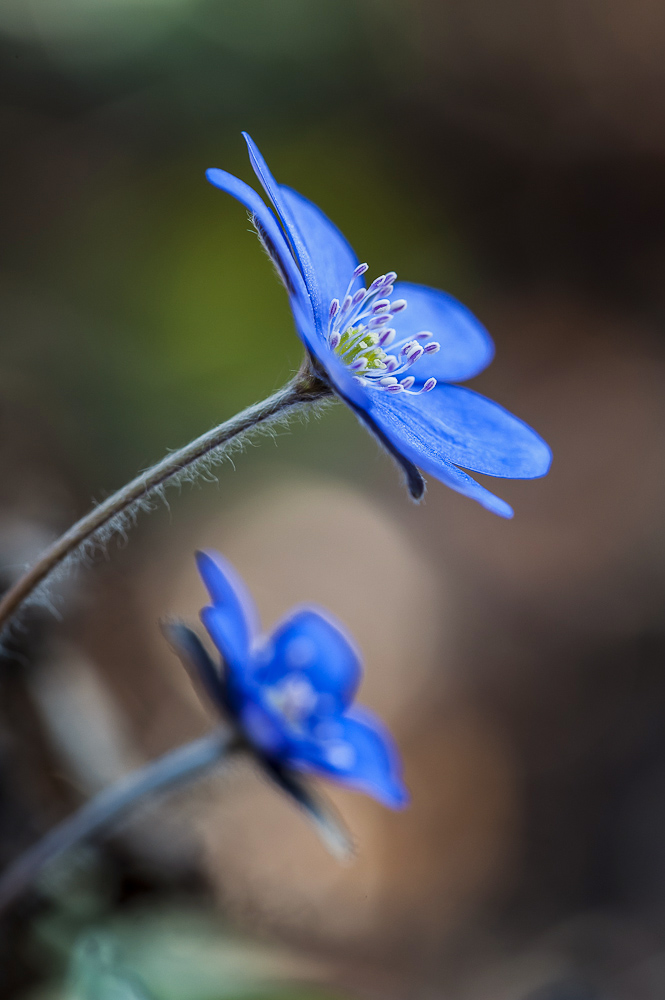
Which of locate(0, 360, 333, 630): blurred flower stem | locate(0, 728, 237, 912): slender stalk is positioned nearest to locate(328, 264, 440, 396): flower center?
locate(0, 360, 333, 630): blurred flower stem

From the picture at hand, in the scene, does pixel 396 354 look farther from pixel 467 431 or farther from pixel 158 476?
pixel 158 476

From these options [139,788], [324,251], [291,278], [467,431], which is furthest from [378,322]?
[139,788]

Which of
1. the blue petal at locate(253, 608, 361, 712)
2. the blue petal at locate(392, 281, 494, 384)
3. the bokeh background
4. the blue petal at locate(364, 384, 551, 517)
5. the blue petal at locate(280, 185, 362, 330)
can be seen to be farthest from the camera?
the bokeh background

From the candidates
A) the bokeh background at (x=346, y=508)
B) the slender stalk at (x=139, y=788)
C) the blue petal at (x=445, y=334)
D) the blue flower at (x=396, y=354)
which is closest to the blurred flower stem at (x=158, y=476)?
the blue flower at (x=396, y=354)

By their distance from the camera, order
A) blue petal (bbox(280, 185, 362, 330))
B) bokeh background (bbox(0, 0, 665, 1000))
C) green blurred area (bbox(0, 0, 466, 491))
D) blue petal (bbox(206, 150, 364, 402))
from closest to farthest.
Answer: blue petal (bbox(206, 150, 364, 402))
blue petal (bbox(280, 185, 362, 330))
bokeh background (bbox(0, 0, 665, 1000))
green blurred area (bbox(0, 0, 466, 491))

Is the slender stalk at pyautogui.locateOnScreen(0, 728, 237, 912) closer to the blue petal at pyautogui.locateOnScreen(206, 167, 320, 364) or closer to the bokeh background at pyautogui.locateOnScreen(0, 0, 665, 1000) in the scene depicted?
the bokeh background at pyautogui.locateOnScreen(0, 0, 665, 1000)
